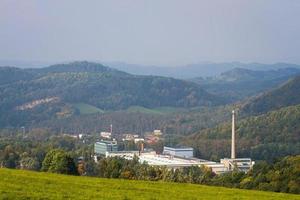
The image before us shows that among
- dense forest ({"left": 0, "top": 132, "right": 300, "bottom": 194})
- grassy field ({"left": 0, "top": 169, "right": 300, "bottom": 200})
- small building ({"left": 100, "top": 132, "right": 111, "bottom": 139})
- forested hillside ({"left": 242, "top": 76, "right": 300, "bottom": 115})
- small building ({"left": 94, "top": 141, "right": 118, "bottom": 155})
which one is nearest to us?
grassy field ({"left": 0, "top": 169, "right": 300, "bottom": 200})

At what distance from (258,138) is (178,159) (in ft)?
74.7

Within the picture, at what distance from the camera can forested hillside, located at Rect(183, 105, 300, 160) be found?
114562 millimetres

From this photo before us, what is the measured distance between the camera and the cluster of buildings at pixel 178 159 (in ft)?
310

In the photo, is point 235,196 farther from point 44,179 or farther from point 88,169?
point 88,169

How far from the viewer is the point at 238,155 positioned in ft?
381

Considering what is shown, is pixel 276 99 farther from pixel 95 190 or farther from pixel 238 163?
pixel 95 190

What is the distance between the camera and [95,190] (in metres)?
19.8

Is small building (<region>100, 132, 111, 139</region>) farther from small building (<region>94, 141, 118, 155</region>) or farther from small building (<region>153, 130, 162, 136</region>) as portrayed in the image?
small building (<region>94, 141, 118, 155</region>)

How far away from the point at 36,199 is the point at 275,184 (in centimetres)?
3129

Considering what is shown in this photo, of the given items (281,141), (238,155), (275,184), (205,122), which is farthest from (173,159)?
(205,122)

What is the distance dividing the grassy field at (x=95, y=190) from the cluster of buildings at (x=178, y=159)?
2534 inches

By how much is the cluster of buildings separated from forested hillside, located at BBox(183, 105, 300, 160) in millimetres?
5001

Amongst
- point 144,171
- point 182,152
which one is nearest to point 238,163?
point 182,152

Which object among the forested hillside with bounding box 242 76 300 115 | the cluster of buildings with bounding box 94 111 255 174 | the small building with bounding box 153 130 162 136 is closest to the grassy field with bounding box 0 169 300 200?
the cluster of buildings with bounding box 94 111 255 174
